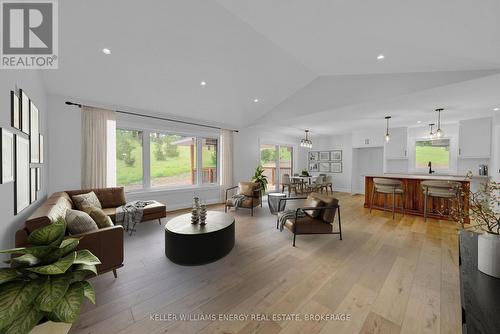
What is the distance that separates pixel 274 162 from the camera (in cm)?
855

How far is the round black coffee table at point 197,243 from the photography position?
8.44 ft

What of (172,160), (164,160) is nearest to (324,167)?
(172,160)

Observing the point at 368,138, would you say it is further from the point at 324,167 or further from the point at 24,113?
the point at 24,113

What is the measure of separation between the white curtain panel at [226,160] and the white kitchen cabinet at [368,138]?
4999mm

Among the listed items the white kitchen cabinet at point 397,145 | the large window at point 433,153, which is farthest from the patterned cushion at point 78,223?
the large window at point 433,153

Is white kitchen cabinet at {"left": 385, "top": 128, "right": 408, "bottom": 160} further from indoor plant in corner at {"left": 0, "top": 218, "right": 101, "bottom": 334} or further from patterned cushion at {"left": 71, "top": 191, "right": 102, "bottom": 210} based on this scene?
patterned cushion at {"left": 71, "top": 191, "right": 102, "bottom": 210}

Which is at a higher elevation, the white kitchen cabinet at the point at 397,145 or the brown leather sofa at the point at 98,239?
the white kitchen cabinet at the point at 397,145

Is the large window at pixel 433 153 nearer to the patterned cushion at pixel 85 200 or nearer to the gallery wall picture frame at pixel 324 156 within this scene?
the gallery wall picture frame at pixel 324 156

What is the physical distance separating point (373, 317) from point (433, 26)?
3.01 m

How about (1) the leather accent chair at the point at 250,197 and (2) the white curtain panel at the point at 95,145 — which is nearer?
(2) the white curtain panel at the point at 95,145

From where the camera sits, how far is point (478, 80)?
118 inches

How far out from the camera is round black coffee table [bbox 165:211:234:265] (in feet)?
8.44

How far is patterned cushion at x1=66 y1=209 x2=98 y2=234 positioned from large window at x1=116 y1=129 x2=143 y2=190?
2.67 metres

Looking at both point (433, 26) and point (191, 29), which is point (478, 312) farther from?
point (191, 29)
